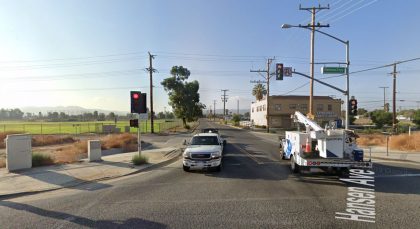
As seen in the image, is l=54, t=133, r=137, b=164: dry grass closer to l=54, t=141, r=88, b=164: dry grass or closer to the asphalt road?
l=54, t=141, r=88, b=164: dry grass

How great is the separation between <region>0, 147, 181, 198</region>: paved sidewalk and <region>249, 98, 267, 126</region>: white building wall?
60.1 meters

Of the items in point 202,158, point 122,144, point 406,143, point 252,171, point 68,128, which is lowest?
point 68,128

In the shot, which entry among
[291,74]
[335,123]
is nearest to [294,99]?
[291,74]

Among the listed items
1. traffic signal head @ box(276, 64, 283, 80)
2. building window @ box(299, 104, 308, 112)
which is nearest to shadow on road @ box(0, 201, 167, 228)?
traffic signal head @ box(276, 64, 283, 80)

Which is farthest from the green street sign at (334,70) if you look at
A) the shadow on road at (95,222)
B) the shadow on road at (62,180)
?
the shadow on road at (95,222)

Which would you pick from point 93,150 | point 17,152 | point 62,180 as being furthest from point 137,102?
point 17,152

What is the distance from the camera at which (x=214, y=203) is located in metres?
8.30

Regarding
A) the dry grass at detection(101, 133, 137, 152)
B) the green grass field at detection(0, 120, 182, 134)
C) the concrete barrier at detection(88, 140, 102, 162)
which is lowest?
the green grass field at detection(0, 120, 182, 134)

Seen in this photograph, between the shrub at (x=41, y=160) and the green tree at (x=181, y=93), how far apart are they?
44.2 metres

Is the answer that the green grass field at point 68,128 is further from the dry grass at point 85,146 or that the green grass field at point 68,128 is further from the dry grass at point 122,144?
the dry grass at point 85,146

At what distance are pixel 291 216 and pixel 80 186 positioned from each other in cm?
737

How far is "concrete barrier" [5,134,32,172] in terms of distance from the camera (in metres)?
13.5

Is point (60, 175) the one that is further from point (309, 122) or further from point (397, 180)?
point (397, 180)

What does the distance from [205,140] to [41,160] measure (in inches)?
312
